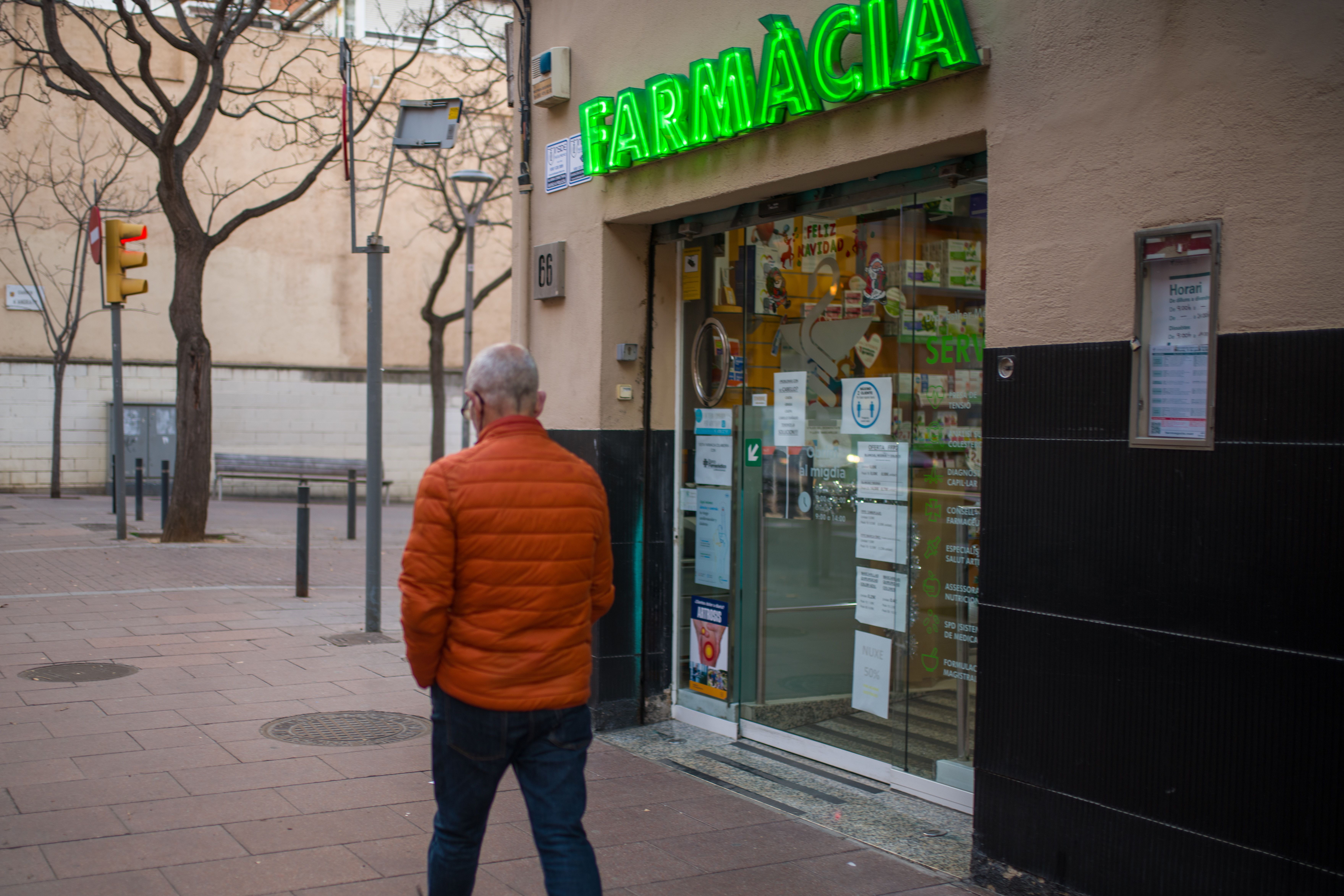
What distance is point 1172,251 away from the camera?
384cm

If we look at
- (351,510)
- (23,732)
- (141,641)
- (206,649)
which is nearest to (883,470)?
(23,732)

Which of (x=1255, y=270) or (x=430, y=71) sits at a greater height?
(x=430, y=71)

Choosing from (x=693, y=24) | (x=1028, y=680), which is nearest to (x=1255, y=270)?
(x=1028, y=680)

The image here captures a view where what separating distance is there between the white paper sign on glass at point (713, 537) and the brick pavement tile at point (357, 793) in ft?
6.50

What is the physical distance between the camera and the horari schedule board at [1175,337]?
12.3 ft

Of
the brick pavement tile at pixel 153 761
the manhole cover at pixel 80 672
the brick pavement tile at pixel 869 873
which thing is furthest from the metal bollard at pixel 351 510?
the brick pavement tile at pixel 869 873

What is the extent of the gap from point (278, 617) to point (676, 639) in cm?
431

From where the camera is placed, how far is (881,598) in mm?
5785

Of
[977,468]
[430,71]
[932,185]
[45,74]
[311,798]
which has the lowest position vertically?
[311,798]

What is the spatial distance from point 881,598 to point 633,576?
5.26 ft

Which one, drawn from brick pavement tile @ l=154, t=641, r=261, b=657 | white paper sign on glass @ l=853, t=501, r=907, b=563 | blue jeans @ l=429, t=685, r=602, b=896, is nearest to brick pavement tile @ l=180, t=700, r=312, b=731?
brick pavement tile @ l=154, t=641, r=261, b=657

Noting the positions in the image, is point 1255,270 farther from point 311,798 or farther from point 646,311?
point 311,798

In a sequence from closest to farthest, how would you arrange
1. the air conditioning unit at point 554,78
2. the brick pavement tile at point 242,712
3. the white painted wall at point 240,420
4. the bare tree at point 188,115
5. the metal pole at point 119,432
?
the brick pavement tile at point 242,712, the air conditioning unit at point 554,78, the bare tree at point 188,115, the metal pole at point 119,432, the white painted wall at point 240,420

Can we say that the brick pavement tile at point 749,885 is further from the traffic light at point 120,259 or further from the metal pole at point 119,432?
the metal pole at point 119,432
